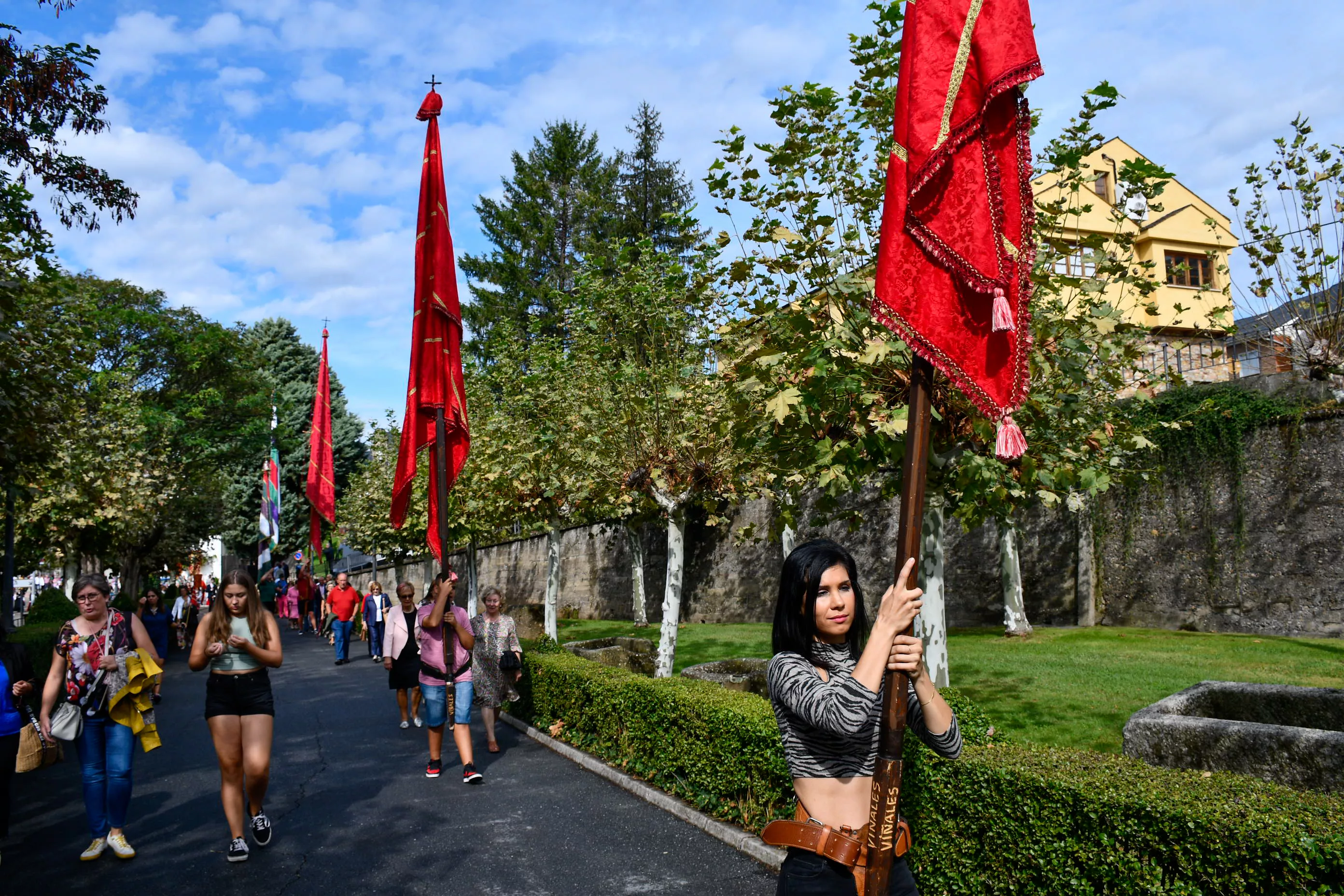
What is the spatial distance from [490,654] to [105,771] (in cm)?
467

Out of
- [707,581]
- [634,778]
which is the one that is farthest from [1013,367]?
[707,581]

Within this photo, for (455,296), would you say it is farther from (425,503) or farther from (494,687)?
(425,503)

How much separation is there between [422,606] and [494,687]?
1.43m

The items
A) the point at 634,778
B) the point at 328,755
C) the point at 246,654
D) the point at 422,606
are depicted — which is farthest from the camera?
the point at 422,606

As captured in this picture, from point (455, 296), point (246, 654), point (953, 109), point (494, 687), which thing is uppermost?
point (455, 296)

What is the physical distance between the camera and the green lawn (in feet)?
31.1

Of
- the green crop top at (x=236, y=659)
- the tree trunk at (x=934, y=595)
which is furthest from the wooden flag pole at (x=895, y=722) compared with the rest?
the green crop top at (x=236, y=659)

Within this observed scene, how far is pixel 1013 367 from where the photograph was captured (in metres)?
3.23

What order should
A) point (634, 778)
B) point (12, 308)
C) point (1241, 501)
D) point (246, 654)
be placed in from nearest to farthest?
point (246, 654) < point (634, 778) < point (12, 308) < point (1241, 501)

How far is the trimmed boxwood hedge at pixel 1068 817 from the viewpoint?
154 inches

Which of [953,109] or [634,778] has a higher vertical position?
[953,109]

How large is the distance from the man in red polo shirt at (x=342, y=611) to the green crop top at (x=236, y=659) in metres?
14.5

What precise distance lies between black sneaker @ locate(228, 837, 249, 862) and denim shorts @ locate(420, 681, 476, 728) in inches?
112

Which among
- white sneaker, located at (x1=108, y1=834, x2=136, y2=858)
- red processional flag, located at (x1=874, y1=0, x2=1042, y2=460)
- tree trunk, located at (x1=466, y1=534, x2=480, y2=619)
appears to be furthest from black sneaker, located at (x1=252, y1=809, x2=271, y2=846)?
tree trunk, located at (x1=466, y1=534, x2=480, y2=619)
